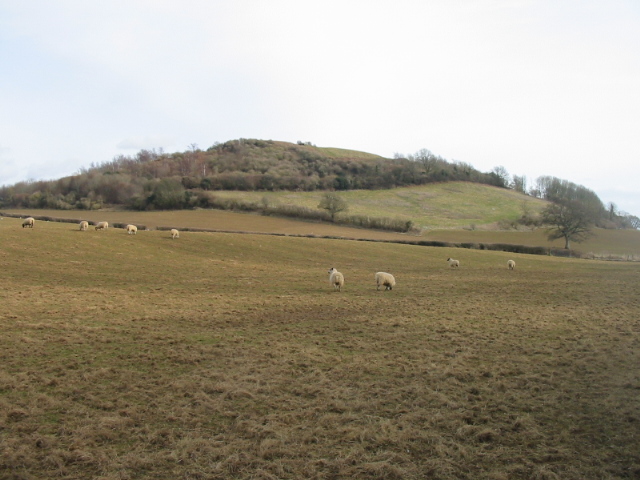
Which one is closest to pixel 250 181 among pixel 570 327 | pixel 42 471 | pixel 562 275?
pixel 562 275

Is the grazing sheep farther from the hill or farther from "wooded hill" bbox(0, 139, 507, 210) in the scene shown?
"wooded hill" bbox(0, 139, 507, 210)

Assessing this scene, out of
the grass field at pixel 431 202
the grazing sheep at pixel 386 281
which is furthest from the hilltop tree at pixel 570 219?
the grazing sheep at pixel 386 281

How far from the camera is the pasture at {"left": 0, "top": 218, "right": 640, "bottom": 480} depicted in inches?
268

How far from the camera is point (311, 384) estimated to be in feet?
32.6

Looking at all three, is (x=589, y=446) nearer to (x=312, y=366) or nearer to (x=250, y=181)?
(x=312, y=366)

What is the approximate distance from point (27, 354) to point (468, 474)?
11524 mm

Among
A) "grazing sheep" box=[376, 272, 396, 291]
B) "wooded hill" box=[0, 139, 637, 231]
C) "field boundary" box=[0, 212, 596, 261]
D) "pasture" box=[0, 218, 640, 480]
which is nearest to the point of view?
"pasture" box=[0, 218, 640, 480]

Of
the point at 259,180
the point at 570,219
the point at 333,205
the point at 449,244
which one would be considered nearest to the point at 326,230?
the point at 333,205

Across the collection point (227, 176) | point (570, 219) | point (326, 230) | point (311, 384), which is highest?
point (227, 176)

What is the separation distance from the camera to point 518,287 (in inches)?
1086

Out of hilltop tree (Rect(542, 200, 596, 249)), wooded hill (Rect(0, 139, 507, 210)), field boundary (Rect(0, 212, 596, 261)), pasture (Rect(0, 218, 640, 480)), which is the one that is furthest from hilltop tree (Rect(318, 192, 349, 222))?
pasture (Rect(0, 218, 640, 480))

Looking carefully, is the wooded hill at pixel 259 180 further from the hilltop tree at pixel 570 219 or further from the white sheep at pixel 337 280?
the white sheep at pixel 337 280

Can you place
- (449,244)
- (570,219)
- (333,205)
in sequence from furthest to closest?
(333,205)
(570,219)
(449,244)

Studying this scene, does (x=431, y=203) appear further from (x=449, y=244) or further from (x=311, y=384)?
(x=311, y=384)
